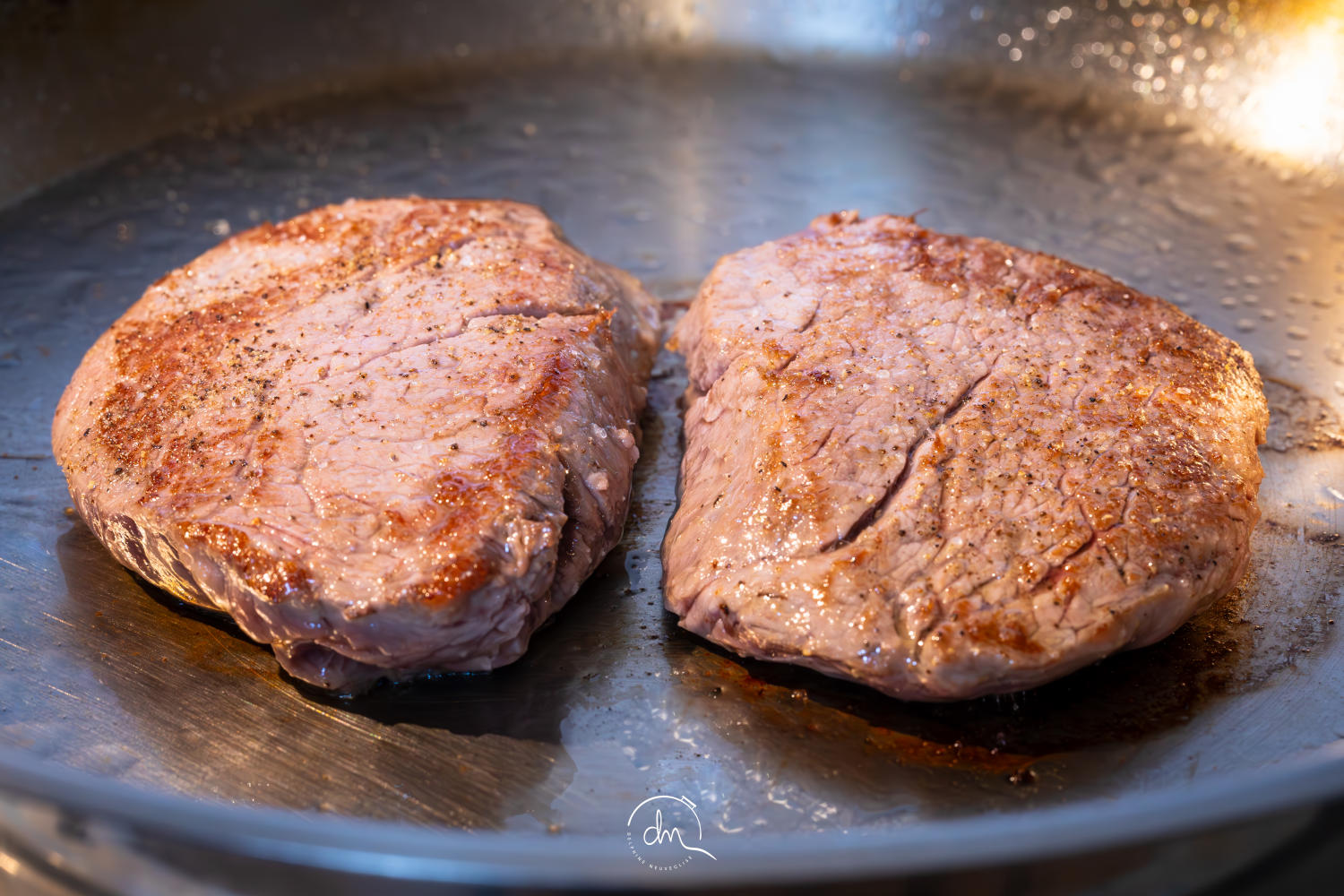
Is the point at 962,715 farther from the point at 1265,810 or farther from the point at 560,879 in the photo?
the point at 560,879

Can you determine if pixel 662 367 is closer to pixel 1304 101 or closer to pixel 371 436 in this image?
pixel 371 436

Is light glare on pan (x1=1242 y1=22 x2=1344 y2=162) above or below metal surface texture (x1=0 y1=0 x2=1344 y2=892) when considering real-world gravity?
above

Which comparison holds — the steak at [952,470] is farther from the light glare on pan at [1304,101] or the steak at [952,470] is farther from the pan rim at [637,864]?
the light glare on pan at [1304,101]

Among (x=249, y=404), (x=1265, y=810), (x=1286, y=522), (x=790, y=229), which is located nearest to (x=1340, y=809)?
(x=1265, y=810)

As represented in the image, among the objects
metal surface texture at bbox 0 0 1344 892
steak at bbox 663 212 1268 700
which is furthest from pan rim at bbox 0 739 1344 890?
steak at bbox 663 212 1268 700

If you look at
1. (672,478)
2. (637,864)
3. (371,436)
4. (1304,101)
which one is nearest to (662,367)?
(672,478)

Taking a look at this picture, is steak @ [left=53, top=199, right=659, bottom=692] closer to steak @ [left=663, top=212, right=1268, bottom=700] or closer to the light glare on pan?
steak @ [left=663, top=212, right=1268, bottom=700]
